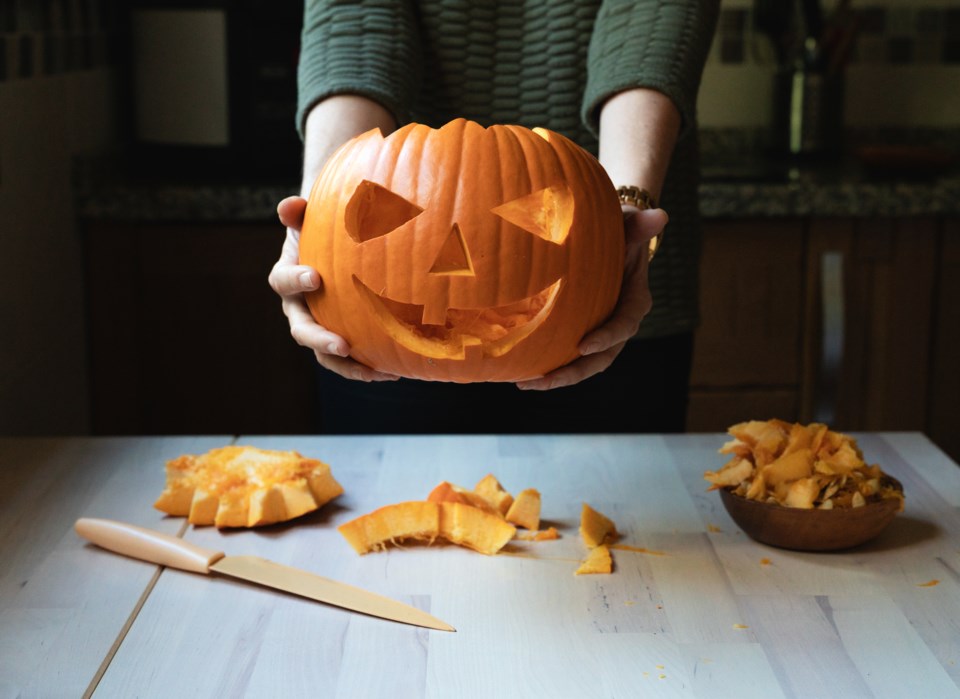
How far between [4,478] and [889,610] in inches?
35.1

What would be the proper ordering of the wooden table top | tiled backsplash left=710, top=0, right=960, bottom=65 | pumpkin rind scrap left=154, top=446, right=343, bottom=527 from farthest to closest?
tiled backsplash left=710, top=0, right=960, bottom=65 → pumpkin rind scrap left=154, top=446, right=343, bottom=527 → the wooden table top

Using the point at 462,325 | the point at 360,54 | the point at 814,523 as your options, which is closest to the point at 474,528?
the point at 462,325

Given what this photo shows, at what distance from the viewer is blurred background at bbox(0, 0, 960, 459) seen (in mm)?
2100

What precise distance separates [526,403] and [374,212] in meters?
0.48

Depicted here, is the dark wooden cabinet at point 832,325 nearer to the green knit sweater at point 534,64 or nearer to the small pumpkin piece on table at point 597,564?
the green knit sweater at point 534,64

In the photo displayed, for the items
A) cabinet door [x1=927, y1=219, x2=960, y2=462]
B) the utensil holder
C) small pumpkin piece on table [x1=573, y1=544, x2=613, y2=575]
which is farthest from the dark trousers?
the utensil holder

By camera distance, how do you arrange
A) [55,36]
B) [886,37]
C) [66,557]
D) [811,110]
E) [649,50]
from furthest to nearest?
1. [886,37]
2. [811,110]
3. [55,36]
4. [649,50]
5. [66,557]

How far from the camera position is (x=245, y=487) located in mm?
1084

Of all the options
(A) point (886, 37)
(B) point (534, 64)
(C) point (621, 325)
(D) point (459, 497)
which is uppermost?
(A) point (886, 37)

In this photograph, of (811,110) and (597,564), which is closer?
(597,564)

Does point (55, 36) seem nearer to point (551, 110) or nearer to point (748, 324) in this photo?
point (551, 110)

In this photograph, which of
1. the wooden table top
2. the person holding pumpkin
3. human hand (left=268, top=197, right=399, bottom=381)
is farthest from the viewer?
the person holding pumpkin

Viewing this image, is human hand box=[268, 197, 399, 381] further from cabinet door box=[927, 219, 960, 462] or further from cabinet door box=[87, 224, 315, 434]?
cabinet door box=[927, 219, 960, 462]

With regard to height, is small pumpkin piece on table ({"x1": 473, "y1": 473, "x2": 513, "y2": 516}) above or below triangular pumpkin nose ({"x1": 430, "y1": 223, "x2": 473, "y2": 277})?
below
